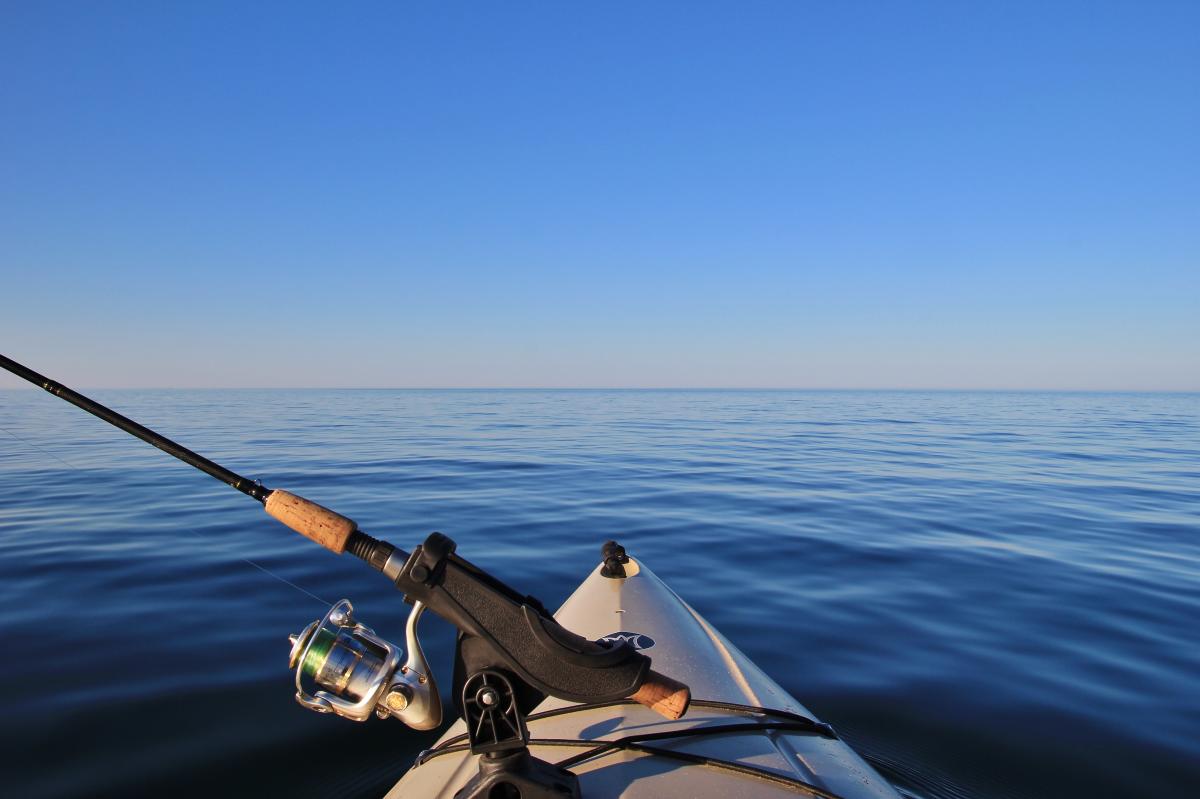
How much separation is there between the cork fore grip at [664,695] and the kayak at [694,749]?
0.14 meters

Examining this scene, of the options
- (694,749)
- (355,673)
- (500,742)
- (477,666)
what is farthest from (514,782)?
(694,749)

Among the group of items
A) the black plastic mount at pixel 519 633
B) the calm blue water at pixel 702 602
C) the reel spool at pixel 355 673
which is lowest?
the calm blue water at pixel 702 602

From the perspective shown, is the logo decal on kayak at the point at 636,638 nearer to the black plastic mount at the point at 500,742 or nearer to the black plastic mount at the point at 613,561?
the black plastic mount at the point at 613,561

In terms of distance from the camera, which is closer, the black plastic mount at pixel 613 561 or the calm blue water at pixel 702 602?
the calm blue water at pixel 702 602

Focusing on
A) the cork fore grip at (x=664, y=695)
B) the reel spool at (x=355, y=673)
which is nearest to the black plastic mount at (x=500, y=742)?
the reel spool at (x=355, y=673)

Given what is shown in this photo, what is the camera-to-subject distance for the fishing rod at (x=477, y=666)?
1652mm

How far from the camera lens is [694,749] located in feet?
7.75

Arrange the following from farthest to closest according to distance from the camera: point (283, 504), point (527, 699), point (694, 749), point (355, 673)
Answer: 1. point (694, 749)
2. point (283, 504)
3. point (355, 673)
4. point (527, 699)

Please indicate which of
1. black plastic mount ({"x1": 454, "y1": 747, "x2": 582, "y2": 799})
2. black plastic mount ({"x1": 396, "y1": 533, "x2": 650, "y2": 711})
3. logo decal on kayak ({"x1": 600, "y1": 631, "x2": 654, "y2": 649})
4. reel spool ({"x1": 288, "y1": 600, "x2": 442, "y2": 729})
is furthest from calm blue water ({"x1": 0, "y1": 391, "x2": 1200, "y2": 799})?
black plastic mount ({"x1": 396, "y1": 533, "x2": 650, "y2": 711})

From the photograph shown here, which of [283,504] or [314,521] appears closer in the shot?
[314,521]

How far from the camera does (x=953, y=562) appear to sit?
7203mm

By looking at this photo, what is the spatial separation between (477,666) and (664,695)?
513mm

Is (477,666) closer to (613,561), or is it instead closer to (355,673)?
(355,673)

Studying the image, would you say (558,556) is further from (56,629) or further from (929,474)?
(929,474)
